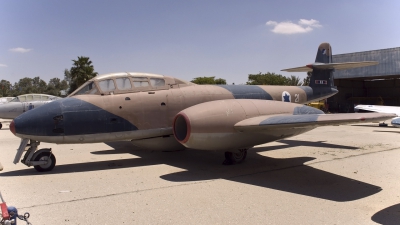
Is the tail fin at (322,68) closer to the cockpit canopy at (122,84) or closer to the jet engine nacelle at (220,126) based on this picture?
the jet engine nacelle at (220,126)

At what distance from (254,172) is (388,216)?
10.2ft

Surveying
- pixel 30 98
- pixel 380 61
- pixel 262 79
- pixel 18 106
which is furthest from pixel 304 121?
pixel 262 79

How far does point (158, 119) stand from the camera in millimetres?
8250

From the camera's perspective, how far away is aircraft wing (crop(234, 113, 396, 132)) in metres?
5.76

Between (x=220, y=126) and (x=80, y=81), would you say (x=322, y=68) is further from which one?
(x=80, y=81)

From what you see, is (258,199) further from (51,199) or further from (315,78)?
(315,78)

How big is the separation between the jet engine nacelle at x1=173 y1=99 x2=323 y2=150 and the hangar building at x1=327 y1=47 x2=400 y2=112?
88.6ft

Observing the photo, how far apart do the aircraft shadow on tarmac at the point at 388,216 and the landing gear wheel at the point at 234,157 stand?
3.75 meters

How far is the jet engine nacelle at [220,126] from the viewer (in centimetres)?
701

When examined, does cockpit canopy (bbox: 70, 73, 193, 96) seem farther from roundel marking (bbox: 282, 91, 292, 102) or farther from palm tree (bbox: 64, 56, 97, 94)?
palm tree (bbox: 64, 56, 97, 94)

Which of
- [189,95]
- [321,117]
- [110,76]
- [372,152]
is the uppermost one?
[110,76]

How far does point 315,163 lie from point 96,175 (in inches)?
210

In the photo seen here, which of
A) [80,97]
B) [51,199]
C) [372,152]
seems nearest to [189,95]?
[80,97]

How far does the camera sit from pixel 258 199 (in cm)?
530
